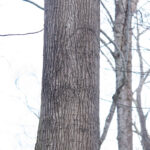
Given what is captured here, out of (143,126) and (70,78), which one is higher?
(143,126)

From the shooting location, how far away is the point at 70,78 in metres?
1.89

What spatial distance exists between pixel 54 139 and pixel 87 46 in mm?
508

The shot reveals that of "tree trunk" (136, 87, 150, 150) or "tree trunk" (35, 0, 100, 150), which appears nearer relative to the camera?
"tree trunk" (35, 0, 100, 150)

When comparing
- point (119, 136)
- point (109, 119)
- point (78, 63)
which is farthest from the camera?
point (119, 136)

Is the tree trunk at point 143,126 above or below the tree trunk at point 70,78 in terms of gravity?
above

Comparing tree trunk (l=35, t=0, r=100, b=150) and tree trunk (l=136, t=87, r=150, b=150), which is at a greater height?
tree trunk (l=136, t=87, r=150, b=150)

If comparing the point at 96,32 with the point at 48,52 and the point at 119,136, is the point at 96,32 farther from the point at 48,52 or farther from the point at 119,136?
the point at 119,136

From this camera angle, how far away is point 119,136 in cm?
556

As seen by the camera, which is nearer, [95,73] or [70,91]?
[70,91]

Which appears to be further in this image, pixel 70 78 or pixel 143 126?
pixel 143 126

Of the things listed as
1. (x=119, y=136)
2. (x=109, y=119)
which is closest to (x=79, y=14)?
(x=109, y=119)

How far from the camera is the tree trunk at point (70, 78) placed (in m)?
1.82

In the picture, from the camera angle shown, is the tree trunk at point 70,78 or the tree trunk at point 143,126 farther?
the tree trunk at point 143,126

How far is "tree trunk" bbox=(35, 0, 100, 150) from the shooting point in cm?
182
